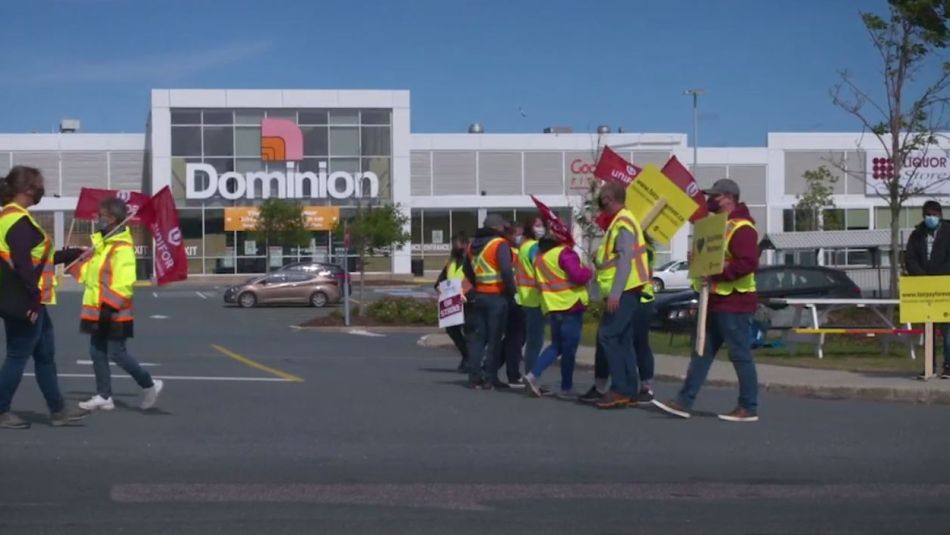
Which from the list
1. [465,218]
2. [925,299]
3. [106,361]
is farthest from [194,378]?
[465,218]

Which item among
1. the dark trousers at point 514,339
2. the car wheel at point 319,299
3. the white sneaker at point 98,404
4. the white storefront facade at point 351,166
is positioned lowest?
the car wheel at point 319,299

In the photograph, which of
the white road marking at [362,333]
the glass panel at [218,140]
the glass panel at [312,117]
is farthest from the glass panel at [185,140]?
the white road marking at [362,333]

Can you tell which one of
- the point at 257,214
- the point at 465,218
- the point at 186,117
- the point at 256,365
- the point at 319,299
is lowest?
the point at 319,299

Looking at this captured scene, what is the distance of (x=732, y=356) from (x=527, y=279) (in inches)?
102

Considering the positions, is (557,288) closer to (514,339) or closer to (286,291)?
(514,339)

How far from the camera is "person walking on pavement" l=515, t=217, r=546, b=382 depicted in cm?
1216

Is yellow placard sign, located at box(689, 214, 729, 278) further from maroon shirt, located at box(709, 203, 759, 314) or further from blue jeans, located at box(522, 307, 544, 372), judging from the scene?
blue jeans, located at box(522, 307, 544, 372)

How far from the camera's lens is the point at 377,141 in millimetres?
60844

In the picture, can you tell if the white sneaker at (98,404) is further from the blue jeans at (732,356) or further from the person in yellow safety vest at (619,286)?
the blue jeans at (732,356)

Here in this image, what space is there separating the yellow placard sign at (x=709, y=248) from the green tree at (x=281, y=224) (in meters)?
47.5

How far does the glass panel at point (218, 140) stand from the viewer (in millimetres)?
59344

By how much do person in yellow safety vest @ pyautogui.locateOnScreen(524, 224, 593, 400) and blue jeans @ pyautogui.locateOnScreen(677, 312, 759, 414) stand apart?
1427mm

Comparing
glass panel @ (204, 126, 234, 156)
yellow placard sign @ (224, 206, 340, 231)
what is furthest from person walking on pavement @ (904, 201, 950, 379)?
glass panel @ (204, 126, 234, 156)

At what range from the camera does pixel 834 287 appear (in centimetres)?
2484
